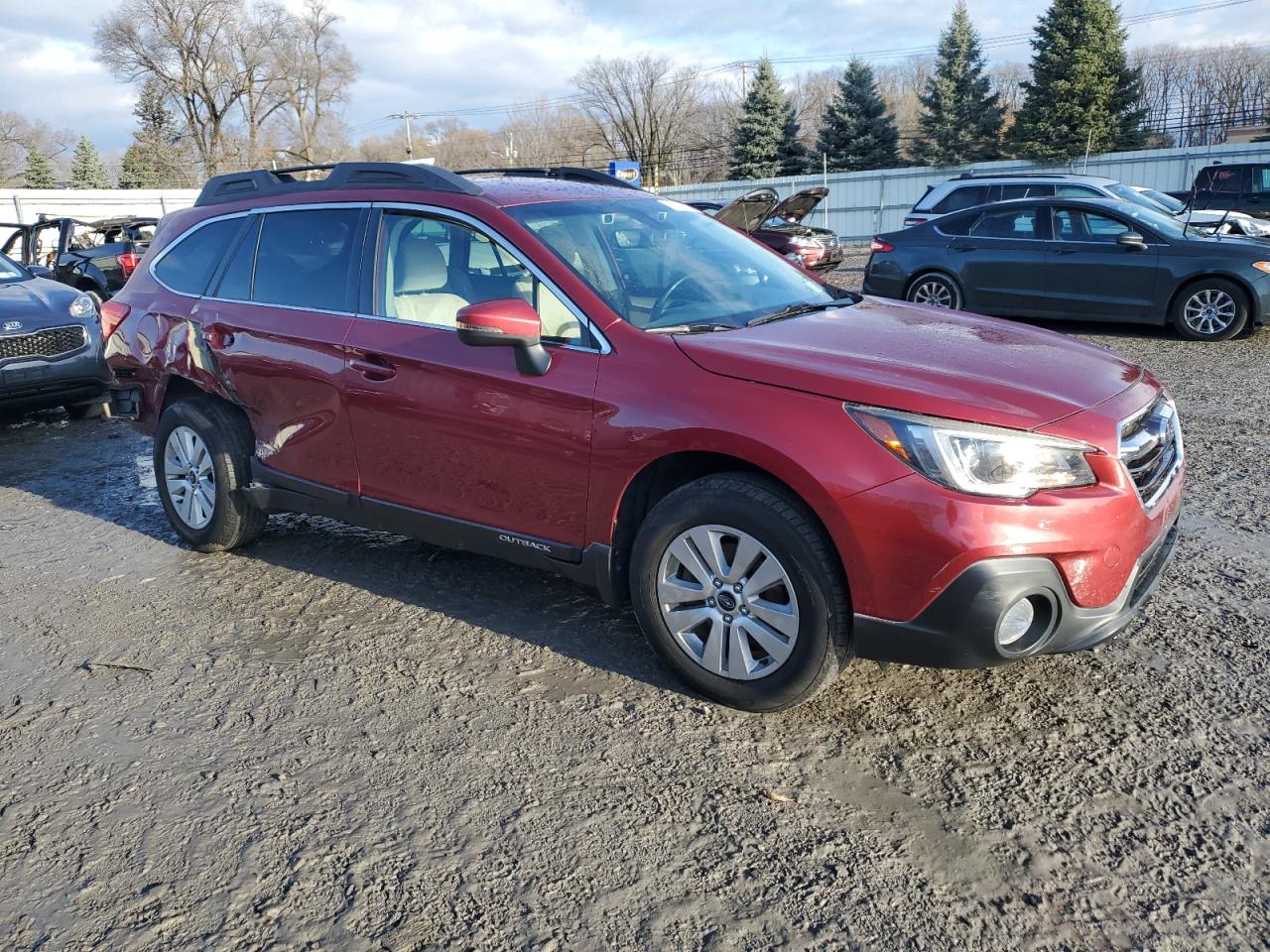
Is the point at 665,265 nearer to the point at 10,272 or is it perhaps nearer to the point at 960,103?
the point at 10,272

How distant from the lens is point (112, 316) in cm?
543

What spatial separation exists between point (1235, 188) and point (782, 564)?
19518 millimetres

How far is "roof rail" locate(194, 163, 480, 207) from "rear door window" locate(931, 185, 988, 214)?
14.1m

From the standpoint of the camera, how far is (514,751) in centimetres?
321

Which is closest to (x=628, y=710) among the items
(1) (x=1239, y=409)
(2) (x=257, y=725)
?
(2) (x=257, y=725)

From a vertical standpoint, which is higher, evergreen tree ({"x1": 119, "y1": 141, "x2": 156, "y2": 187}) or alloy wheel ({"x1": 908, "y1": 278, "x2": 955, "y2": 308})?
evergreen tree ({"x1": 119, "y1": 141, "x2": 156, "y2": 187})

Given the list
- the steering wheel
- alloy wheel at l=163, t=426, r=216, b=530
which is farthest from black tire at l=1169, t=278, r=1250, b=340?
alloy wheel at l=163, t=426, r=216, b=530

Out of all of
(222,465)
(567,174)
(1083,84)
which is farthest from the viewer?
(1083,84)

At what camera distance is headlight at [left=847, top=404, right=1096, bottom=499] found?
2.89 meters

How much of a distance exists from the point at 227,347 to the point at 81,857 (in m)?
2.58

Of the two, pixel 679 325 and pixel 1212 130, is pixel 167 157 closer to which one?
pixel 1212 130

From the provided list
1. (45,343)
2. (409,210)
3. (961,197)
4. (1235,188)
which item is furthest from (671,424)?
(1235,188)

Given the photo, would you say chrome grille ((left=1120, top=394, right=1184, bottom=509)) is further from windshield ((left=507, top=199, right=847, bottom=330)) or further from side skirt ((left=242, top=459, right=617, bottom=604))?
side skirt ((left=242, top=459, right=617, bottom=604))

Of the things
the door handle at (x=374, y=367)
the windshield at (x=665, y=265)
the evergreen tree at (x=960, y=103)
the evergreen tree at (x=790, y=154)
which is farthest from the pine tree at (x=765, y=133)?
the door handle at (x=374, y=367)
